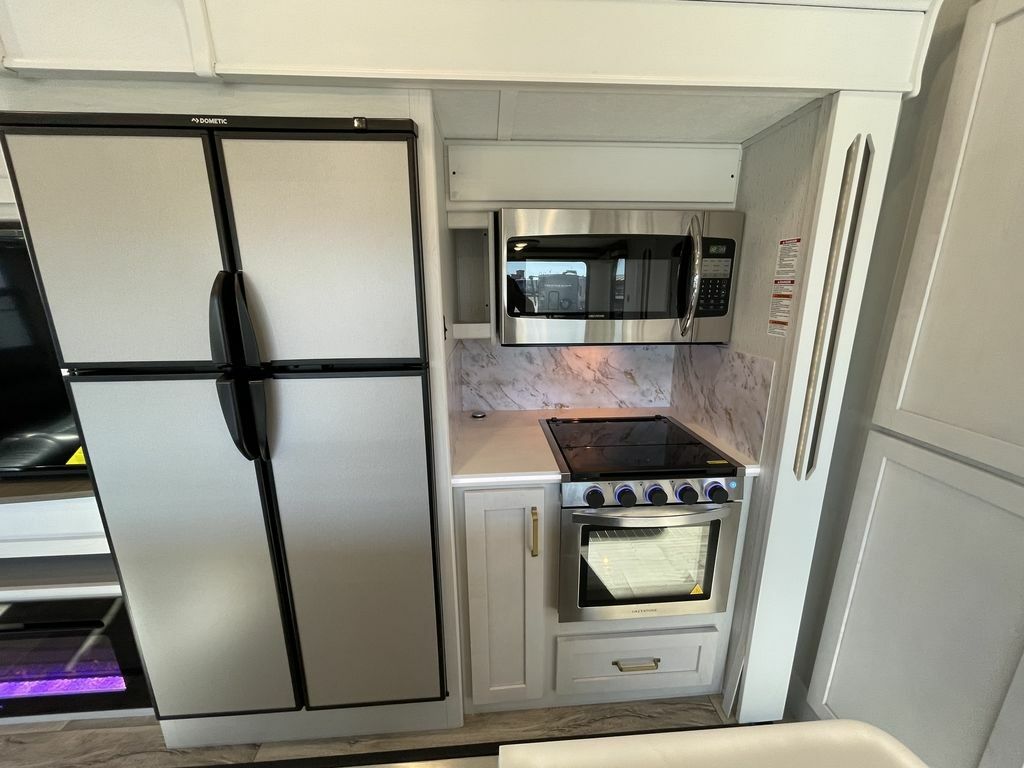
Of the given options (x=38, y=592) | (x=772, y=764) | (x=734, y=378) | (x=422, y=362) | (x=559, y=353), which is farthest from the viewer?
(x=559, y=353)

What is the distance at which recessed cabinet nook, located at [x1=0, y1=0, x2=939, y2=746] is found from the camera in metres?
0.96

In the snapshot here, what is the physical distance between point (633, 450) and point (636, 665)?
0.78 m

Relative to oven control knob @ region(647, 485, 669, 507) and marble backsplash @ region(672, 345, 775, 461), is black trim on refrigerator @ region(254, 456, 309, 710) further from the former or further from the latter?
marble backsplash @ region(672, 345, 775, 461)

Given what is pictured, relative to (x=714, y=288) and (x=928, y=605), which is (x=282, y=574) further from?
(x=928, y=605)

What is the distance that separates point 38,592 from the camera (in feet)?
4.30

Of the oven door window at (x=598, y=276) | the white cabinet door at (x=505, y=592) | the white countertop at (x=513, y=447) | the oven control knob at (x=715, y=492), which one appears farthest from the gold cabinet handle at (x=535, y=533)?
the oven door window at (x=598, y=276)

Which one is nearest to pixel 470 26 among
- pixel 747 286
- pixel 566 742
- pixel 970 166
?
pixel 747 286

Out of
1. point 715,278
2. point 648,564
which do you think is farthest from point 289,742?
point 715,278

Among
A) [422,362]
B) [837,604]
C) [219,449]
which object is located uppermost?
[422,362]

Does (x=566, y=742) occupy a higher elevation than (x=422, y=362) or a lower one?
lower

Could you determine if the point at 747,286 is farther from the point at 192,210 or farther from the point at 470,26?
the point at 192,210

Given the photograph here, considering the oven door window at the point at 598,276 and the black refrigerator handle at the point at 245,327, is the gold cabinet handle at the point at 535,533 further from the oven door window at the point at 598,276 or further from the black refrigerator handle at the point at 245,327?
the black refrigerator handle at the point at 245,327

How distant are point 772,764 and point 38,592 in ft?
6.56

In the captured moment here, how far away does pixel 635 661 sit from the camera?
1500 millimetres
